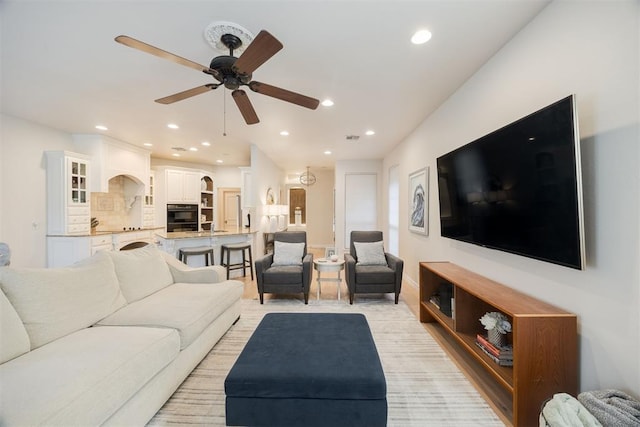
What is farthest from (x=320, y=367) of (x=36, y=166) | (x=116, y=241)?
(x=36, y=166)

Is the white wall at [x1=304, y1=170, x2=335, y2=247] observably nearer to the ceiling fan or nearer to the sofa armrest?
the sofa armrest

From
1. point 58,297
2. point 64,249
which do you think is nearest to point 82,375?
point 58,297

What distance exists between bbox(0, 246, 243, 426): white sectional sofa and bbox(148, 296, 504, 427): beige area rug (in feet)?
0.44

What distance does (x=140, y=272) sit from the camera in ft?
8.08

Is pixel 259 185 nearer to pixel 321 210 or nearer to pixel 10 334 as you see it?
pixel 321 210

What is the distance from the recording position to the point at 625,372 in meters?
1.26

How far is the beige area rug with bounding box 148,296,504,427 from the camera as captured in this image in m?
1.63

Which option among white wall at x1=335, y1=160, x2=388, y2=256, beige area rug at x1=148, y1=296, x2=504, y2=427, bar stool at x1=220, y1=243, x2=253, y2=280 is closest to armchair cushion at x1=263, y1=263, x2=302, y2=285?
beige area rug at x1=148, y1=296, x2=504, y2=427

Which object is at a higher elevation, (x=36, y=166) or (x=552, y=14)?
(x=552, y=14)

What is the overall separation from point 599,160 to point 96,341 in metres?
3.11

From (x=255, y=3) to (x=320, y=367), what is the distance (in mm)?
2293

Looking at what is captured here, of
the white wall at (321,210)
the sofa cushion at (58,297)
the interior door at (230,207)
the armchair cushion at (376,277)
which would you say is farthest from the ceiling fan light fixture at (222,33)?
the white wall at (321,210)

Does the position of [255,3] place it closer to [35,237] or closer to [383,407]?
[383,407]

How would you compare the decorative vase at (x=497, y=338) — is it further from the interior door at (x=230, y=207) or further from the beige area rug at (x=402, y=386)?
the interior door at (x=230, y=207)
